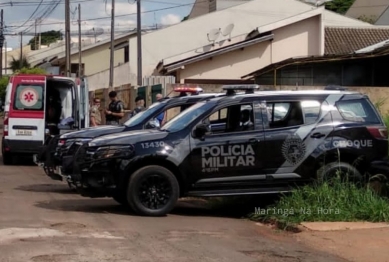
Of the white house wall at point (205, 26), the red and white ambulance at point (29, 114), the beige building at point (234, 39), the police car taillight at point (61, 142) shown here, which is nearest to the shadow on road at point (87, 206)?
the police car taillight at point (61, 142)

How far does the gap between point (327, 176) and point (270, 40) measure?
2717 cm

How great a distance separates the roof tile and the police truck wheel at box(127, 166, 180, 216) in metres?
29.6

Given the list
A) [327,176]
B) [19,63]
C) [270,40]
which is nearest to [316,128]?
[327,176]

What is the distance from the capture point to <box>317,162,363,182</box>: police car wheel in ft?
39.5

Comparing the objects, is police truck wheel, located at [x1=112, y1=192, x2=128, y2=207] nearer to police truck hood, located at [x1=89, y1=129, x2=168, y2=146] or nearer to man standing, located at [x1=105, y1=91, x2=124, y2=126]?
police truck hood, located at [x1=89, y1=129, x2=168, y2=146]

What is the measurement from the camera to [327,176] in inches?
475

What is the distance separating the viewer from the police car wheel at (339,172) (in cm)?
1204

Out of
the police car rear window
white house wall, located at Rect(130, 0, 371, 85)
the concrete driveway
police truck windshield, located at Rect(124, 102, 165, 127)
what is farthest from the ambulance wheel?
white house wall, located at Rect(130, 0, 371, 85)

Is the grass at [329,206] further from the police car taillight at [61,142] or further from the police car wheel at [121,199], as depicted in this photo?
the police car taillight at [61,142]

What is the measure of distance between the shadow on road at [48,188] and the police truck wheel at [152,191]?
3.58 m

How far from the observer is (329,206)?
1155 centimetres

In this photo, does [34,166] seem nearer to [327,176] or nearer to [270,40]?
[327,176]

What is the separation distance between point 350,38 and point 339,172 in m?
30.7

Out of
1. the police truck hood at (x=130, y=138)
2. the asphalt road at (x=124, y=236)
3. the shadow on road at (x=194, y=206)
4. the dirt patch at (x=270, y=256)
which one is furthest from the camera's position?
the shadow on road at (x=194, y=206)
